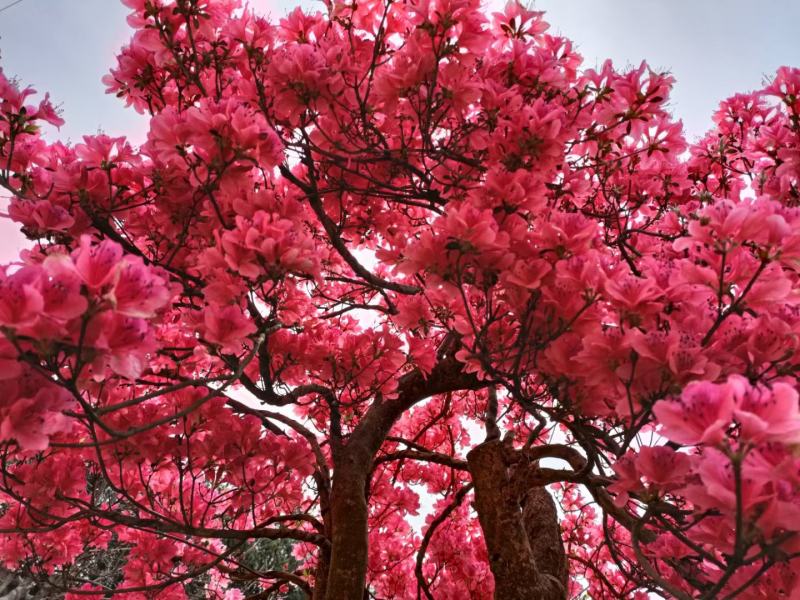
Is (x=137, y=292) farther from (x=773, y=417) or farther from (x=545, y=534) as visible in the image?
(x=545, y=534)

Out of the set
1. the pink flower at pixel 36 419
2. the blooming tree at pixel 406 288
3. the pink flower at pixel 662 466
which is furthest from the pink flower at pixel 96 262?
the pink flower at pixel 662 466

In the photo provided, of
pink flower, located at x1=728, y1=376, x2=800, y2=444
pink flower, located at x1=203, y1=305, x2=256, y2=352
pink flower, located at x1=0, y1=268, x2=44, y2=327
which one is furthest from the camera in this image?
pink flower, located at x1=203, y1=305, x2=256, y2=352

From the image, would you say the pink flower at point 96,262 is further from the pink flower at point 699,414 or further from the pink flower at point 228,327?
the pink flower at point 699,414

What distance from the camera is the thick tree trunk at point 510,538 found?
3.63 metres

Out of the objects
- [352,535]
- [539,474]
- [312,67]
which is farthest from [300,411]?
[312,67]

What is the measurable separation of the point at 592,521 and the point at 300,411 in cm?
443

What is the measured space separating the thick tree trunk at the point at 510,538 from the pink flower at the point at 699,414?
2.90 meters

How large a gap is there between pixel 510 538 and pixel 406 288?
1892 mm

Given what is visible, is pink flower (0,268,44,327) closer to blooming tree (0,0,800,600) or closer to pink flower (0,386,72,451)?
blooming tree (0,0,800,600)

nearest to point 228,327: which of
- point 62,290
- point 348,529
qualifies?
point 62,290

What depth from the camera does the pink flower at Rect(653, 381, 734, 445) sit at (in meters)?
1.04

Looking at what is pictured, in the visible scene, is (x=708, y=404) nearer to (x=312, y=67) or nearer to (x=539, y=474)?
(x=312, y=67)

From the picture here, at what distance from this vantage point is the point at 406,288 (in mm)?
3316

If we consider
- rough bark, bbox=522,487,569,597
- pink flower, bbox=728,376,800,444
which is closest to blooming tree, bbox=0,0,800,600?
pink flower, bbox=728,376,800,444
